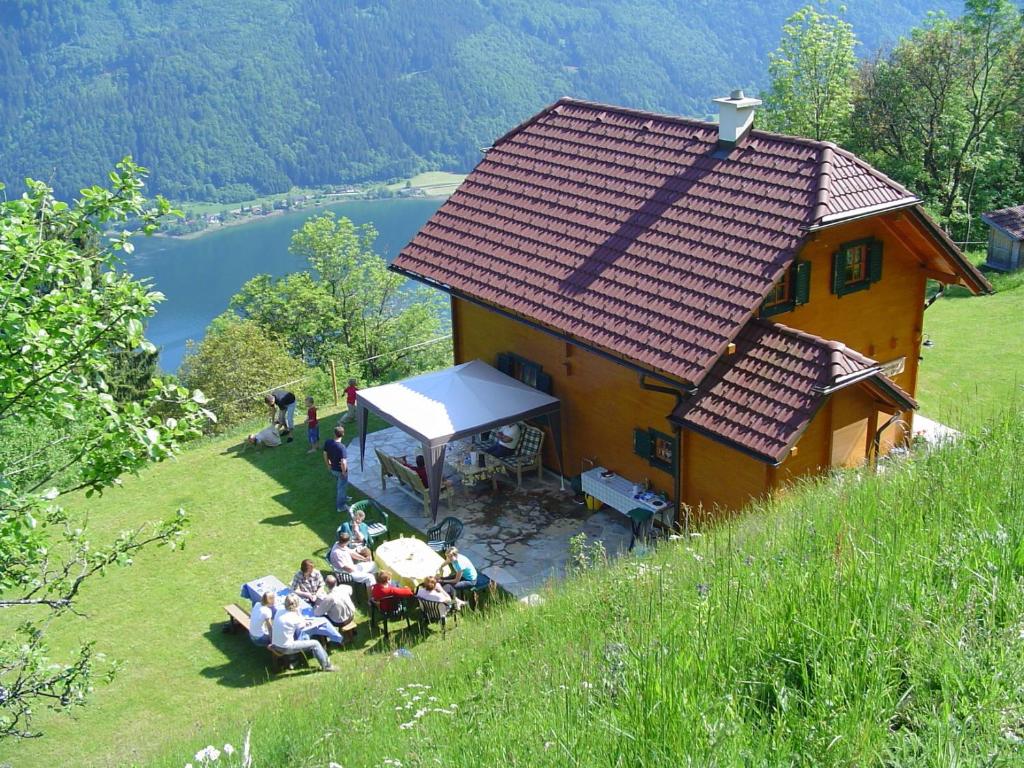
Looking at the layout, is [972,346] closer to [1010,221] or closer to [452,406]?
[1010,221]

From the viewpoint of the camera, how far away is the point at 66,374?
8.08m

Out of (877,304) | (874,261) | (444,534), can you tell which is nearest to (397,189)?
(877,304)

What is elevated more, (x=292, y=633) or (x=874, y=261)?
(x=874, y=261)

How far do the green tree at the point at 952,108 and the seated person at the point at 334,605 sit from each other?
2922 cm

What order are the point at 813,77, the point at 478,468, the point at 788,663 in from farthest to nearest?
the point at 813,77, the point at 478,468, the point at 788,663

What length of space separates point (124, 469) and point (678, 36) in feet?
661

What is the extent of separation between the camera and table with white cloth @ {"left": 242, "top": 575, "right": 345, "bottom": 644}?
12.6 m

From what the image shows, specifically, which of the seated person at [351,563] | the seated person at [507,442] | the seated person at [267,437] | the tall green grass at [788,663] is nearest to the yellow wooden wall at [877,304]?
the seated person at [507,442]

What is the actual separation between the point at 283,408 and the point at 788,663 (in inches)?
623

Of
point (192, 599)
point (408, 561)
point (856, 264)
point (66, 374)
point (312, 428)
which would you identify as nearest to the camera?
point (66, 374)

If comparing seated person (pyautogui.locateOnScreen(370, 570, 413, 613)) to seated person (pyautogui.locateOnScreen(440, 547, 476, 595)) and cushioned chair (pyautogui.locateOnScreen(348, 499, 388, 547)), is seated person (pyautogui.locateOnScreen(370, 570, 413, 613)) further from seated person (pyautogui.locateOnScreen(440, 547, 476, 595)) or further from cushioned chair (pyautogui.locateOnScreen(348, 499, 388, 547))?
cushioned chair (pyautogui.locateOnScreen(348, 499, 388, 547))

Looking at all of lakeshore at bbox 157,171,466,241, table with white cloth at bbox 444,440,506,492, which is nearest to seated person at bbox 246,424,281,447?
table with white cloth at bbox 444,440,506,492

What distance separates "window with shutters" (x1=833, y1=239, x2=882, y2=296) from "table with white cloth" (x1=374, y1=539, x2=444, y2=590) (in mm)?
7176

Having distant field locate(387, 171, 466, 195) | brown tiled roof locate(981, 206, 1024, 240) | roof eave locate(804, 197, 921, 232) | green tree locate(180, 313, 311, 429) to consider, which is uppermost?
roof eave locate(804, 197, 921, 232)
